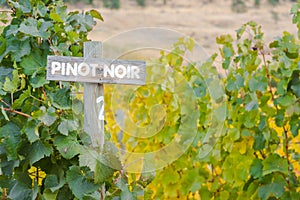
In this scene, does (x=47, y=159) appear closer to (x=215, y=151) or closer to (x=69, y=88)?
(x=69, y=88)

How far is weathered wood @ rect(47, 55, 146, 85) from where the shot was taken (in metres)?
1.46

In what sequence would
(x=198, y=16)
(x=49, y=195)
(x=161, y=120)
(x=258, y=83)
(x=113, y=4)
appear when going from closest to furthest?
(x=49, y=195)
(x=161, y=120)
(x=258, y=83)
(x=113, y=4)
(x=198, y=16)

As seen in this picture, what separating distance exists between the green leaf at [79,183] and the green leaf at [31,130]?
0.12 meters

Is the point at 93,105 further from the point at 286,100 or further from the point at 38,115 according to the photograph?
the point at 286,100

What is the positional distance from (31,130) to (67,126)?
90 millimetres

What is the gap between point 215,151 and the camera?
259 centimetres

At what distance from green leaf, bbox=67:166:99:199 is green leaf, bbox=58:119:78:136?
0.09 metres

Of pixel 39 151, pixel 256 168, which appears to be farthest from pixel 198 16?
pixel 39 151

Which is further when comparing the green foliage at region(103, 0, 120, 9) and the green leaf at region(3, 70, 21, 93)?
the green foliage at region(103, 0, 120, 9)

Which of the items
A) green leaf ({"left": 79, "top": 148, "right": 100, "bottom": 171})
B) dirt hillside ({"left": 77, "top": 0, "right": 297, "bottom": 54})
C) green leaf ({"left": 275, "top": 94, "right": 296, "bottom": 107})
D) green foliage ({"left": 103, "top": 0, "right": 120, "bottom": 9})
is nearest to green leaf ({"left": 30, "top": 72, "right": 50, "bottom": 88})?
green leaf ({"left": 79, "top": 148, "right": 100, "bottom": 171})

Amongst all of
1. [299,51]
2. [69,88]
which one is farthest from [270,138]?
[69,88]

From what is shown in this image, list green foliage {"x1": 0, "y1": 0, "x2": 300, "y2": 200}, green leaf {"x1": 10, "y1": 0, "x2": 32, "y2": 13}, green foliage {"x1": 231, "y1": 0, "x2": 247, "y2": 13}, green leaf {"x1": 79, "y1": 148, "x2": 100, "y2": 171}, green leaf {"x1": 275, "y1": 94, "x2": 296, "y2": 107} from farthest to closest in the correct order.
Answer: green foliage {"x1": 231, "y1": 0, "x2": 247, "y2": 13}, green leaf {"x1": 275, "y1": 94, "x2": 296, "y2": 107}, green leaf {"x1": 10, "y1": 0, "x2": 32, "y2": 13}, green foliage {"x1": 0, "y1": 0, "x2": 300, "y2": 200}, green leaf {"x1": 79, "y1": 148, "x2": 100, "y2": 171}

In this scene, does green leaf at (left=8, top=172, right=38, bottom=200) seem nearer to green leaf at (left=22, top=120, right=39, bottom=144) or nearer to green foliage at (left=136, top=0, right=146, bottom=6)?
green leaf at (left=22, top=120, right=39, bottom=144)

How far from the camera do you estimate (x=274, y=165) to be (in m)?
2.31
